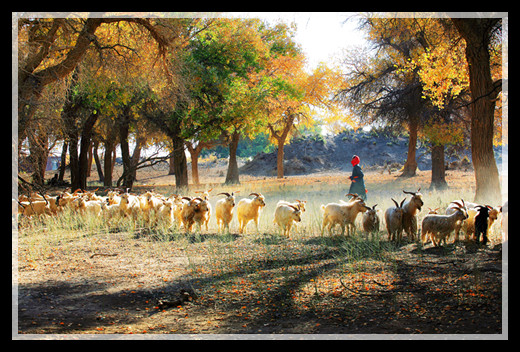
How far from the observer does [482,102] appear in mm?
13109

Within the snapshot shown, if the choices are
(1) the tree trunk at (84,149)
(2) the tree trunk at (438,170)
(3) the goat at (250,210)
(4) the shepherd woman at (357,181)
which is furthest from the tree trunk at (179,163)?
(2) the tree trunk at (438,170)

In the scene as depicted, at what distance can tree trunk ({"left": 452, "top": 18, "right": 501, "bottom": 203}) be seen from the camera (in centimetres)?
1209

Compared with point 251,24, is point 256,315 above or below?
below

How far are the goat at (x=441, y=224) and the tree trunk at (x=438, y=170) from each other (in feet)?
51.1

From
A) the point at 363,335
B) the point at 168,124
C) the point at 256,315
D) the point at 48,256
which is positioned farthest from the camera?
the point at 168,124

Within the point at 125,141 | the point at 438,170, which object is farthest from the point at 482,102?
the point at 125,141

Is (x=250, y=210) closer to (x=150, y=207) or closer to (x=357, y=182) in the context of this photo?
(x=150, y=207)

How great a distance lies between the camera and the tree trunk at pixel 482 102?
476 inches

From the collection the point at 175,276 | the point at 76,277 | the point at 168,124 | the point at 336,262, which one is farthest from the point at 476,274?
the point at 168,124

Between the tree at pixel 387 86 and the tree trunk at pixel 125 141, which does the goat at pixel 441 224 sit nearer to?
the tree at pixel 387 86

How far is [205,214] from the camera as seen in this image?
13.0 metres

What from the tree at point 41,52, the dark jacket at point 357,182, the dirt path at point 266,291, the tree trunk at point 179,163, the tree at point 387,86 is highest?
the tree at point 387,86

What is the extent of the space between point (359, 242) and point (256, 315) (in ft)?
14.5

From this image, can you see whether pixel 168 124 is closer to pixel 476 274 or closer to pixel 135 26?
pixel 135 26
